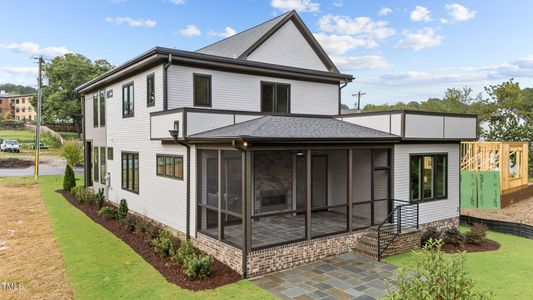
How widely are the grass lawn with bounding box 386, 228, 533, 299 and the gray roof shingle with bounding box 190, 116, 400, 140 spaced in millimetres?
3824

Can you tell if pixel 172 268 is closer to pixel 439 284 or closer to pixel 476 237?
pixel 439 284

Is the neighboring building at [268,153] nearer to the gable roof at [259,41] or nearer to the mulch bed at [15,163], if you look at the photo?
the gable roof at [259,41]

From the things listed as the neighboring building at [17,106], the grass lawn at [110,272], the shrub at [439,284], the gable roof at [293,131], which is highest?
the neighboring building at [17,106]

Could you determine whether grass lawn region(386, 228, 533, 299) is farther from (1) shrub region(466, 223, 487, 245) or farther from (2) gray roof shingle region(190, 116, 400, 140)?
(2) gray roof shingle region(190, 116, 400, 140)

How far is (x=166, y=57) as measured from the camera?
38.2 ft

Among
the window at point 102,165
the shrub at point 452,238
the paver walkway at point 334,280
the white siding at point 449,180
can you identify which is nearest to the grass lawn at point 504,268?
the shrub at point 452,238

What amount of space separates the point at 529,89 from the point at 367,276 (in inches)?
2142

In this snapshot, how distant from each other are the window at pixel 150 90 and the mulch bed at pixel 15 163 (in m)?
29.5

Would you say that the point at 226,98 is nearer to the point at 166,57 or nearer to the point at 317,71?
the point at 166,57

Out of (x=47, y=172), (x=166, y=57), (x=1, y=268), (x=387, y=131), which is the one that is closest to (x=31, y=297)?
(x=1, y=268)

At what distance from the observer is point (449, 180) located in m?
13.5

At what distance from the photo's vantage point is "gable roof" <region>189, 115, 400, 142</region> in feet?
30.3

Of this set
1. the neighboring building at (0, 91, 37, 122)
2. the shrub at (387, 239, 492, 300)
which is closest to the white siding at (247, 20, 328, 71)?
the shrub at (387, 239, 492, 300)

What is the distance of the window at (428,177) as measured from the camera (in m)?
12.6
